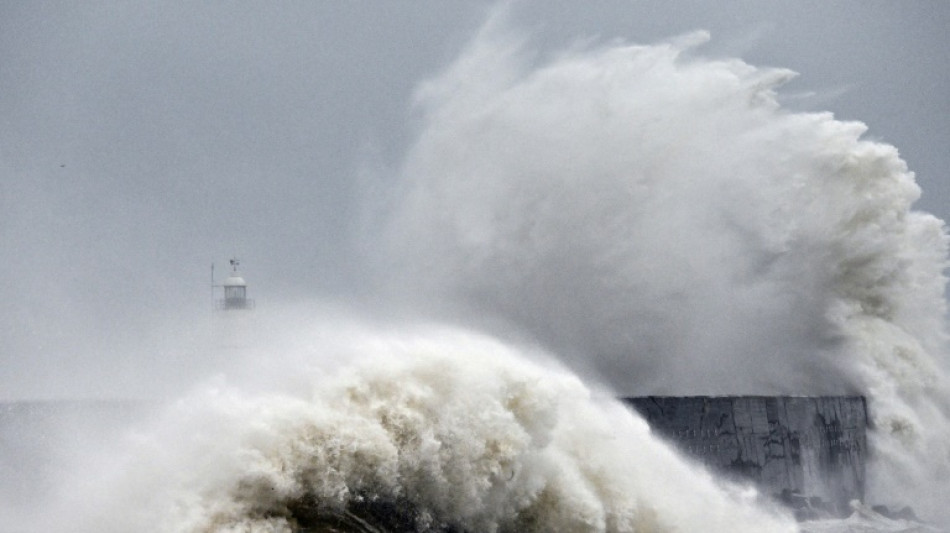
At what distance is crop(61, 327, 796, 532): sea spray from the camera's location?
12.0 metres

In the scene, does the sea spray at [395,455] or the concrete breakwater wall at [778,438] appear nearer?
the sea spray at [395,455]

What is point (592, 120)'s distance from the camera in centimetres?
2897

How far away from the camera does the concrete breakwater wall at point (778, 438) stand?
66.0 ft

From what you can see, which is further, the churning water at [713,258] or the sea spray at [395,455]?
the churning water at [713,258]

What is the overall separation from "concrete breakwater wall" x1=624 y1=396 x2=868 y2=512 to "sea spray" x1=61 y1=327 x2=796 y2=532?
3.94 m

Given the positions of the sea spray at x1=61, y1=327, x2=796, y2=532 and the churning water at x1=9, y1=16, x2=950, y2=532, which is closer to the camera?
the sea spray at x1=61, y1=327, x2=796, y2=532

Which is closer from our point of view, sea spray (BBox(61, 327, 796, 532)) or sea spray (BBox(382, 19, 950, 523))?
sea spray (BBox(61, 327, 796, 532))

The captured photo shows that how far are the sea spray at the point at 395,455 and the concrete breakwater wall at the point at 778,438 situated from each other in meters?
3.94

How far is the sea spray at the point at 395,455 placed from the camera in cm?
1197

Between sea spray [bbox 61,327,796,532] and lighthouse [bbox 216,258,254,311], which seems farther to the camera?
lighthouse [bbox 216,258,254,311]

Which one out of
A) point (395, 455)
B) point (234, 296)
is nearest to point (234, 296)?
point (234, 296)

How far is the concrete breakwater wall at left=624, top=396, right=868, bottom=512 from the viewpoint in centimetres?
2011

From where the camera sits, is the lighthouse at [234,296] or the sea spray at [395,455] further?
the lighthouse at [234,296]

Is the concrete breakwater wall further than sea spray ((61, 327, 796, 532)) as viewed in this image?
Yes
